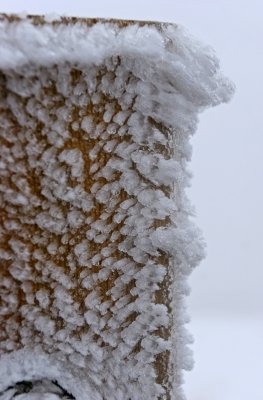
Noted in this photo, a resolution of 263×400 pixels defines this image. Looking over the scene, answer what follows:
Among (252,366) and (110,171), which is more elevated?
(252,366)

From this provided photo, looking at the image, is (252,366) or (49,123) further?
(252,366)

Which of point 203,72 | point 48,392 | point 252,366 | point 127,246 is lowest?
point 48,392

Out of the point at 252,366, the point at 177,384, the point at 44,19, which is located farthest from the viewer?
the point at 252,366

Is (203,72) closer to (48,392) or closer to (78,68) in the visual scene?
(78,68)

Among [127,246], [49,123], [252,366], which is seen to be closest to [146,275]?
[127,246]
